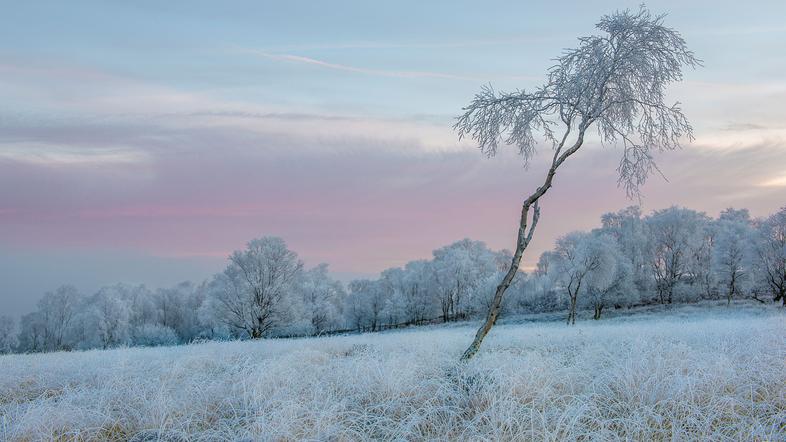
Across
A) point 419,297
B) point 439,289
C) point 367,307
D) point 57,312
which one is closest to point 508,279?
point 439,289

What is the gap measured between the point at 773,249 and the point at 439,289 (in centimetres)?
3729

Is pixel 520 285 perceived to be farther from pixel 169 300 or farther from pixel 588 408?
pixel 588 408

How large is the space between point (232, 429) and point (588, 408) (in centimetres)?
403

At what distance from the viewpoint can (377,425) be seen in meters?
5.50

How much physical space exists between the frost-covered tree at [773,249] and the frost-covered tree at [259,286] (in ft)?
138

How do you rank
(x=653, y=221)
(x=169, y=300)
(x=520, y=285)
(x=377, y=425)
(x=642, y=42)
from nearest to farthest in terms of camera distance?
(x=377, y=425), (x=642, y=42), (x=653, y=221), (x=520, y=285), (x=169, y=300)

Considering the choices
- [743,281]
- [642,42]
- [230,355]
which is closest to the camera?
[642,42]

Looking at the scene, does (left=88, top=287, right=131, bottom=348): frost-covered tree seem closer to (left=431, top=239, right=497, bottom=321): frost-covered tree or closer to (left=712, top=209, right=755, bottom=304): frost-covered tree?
(left=431, top=239, right=497, bottom=321): frost-covered tree

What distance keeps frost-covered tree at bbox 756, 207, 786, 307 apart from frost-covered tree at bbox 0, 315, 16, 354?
3430 inches

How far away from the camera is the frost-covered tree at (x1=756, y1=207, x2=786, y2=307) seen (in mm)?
44844

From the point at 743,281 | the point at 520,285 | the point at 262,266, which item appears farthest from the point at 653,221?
the point at 262,266

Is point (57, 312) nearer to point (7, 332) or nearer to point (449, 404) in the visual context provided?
point (7, 332)

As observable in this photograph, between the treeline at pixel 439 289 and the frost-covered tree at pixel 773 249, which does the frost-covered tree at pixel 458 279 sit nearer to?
the treeline at pixel 439 289

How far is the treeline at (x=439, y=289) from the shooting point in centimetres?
3712
